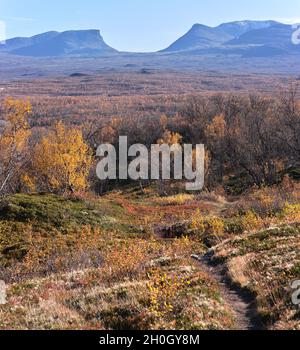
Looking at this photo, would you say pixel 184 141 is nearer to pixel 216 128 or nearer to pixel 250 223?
pixel 216 128

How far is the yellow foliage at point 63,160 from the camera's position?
167ft

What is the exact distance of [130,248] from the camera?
2277 centimetres

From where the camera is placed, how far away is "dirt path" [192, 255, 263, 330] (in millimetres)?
11497

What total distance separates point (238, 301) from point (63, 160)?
131ft

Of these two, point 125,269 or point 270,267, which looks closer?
point 270,267

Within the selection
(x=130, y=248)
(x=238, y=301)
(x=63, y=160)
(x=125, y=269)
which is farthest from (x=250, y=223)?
(x=63, y=160)

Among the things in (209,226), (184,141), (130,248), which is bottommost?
(184,141)
